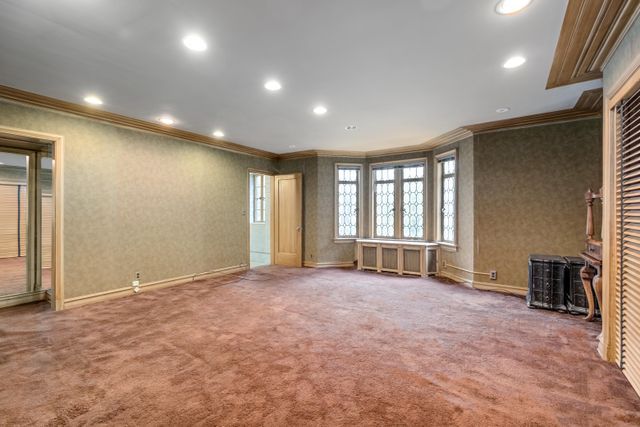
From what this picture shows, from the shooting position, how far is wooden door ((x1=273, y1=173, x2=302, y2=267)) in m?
6.87

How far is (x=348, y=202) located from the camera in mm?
6926

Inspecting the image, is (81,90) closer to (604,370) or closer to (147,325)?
(147,325)

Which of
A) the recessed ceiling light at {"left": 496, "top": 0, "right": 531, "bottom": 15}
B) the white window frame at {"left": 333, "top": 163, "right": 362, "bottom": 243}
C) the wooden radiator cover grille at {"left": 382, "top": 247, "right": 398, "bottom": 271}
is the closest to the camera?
the recessed ceiling light at {"left": 496, "top": 0, "right": 531, "bottom": 15}

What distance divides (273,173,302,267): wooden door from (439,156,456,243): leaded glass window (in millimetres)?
3062

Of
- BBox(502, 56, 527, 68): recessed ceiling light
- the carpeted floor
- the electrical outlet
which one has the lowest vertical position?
the carpeted floor

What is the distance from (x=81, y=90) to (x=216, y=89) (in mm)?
1545

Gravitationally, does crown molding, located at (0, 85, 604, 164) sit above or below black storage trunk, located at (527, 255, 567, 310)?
above

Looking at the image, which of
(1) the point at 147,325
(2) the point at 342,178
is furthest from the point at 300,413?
(2) the point at 342,178

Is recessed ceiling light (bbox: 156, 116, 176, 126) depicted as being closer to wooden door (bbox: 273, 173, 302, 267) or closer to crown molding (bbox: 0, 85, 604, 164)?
crown molding (bbox: 0, 85, 604, 164)

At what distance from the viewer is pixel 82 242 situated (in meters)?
3.94

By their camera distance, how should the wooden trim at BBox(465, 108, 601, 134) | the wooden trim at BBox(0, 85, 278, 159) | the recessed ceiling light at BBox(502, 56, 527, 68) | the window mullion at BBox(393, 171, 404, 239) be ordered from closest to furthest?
the recessed ceiling light at BBox(502, 56, 527, 68) < the wooden trim at BBox(0, 85, 278, 159) < the wooden trim at BBox(465, 108, 601, 134) < the window mullion at BBox(393, 171, 404, 239)

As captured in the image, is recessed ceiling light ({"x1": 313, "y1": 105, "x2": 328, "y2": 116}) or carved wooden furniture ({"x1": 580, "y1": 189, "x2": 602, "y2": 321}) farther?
recessed ceiling light ({"x1": 313, "y1": 105, "x2": 328, "y2": 116})

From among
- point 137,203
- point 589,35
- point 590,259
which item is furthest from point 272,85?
point 590,259

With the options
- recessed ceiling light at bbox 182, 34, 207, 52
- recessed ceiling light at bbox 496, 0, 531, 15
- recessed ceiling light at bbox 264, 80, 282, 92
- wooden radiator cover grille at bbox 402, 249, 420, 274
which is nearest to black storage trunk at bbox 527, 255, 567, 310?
wooden radiator cover grille at bbox 402, 249, 420, 274
